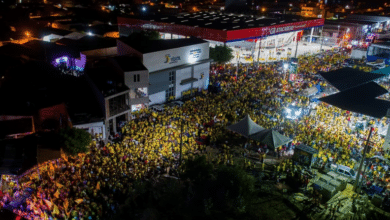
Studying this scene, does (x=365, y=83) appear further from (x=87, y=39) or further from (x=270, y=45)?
(x=87, y=39)

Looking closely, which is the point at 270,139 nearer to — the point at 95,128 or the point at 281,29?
the point at 95,128

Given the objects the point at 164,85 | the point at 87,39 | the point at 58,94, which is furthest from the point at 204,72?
the point at 87,39

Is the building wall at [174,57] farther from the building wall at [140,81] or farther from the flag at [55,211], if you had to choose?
the flag at [55,211]

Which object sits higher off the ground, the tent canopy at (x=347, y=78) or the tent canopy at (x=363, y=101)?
the tent canopy at (x=347, y=78)

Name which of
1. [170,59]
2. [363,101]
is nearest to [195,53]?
[170,59]

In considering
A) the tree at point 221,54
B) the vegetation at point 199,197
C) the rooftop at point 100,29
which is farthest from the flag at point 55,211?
the rooftop at point 100,29

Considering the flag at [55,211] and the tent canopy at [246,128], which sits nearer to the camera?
the flag at [55,211]
